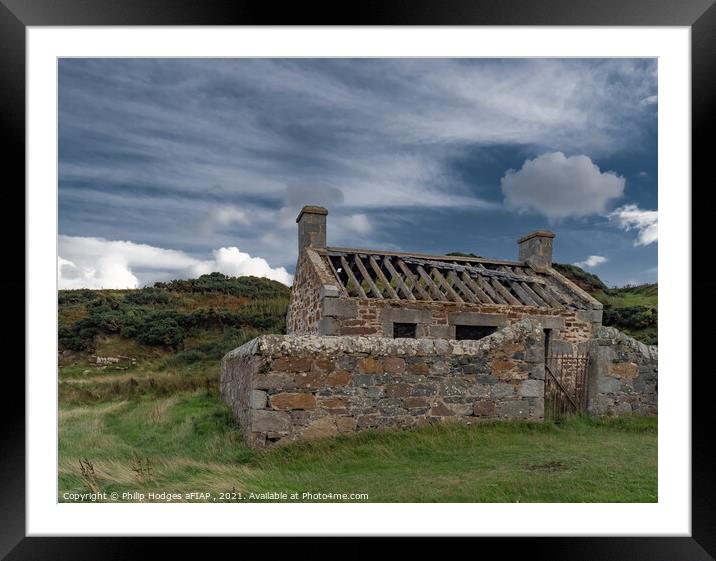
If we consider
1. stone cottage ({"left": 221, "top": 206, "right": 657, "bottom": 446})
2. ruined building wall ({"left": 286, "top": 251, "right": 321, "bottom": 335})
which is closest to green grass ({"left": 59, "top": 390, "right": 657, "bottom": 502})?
stone cottage ({"left": 221, "top": 206, "right": 657, "bottom": 446})

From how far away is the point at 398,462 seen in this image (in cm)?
699

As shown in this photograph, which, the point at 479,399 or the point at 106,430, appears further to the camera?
the point at 106,430

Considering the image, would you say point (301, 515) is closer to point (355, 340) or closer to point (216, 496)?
point (216, 496)

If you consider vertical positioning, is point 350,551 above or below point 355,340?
below

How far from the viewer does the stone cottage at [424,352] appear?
7523 millimetres

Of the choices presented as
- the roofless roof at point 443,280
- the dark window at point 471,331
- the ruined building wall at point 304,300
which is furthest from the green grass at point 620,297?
the ruined building wall at point 304,300

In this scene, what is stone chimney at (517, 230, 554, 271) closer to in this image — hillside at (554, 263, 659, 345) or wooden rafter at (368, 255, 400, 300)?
hillside at (554, 263, 659, 345)

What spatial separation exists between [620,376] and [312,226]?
8.83 m

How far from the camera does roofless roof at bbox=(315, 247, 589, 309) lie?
44.2 feet

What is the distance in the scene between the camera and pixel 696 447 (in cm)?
498

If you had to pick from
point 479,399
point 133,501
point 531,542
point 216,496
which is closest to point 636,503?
point 531,542
